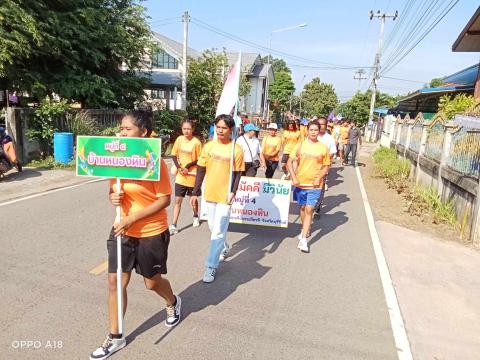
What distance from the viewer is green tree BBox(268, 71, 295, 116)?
187 ft

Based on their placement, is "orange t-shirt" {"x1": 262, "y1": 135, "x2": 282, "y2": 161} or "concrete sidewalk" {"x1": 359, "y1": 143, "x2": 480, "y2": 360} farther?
"orange t-shirt" {"x1": 262, "y1": 135, "x2": 282, "y2": 161}

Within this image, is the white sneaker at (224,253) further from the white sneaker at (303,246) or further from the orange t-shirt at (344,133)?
the orange t-shirt at (344,133)

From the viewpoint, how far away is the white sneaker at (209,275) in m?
4.29

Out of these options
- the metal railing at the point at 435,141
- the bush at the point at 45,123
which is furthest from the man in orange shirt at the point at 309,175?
the bush at the point at 45,123

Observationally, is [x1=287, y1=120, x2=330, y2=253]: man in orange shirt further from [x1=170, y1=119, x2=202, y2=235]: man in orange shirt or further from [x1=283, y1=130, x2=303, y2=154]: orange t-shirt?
[x1=283, y1=130, x2=303, y2=154]: orange t-shirt

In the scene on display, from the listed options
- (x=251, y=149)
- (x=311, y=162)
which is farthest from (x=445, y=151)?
(x=311, y=162)

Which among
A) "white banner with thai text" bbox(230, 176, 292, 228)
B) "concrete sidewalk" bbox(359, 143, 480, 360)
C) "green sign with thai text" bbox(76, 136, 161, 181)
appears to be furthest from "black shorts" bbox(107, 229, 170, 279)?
"white banner with thai text" bbox(230, 176, 292, 228)

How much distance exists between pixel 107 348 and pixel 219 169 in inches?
86.8

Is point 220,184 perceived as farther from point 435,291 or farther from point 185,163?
point 435,291

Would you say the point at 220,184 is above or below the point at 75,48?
below

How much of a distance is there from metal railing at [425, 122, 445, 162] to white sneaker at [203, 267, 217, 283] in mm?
7530

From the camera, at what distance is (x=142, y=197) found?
2926mm

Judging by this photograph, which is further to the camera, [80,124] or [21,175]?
[80,124]

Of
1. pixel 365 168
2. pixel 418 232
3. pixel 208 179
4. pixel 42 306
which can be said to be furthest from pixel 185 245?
pixel 365 168
